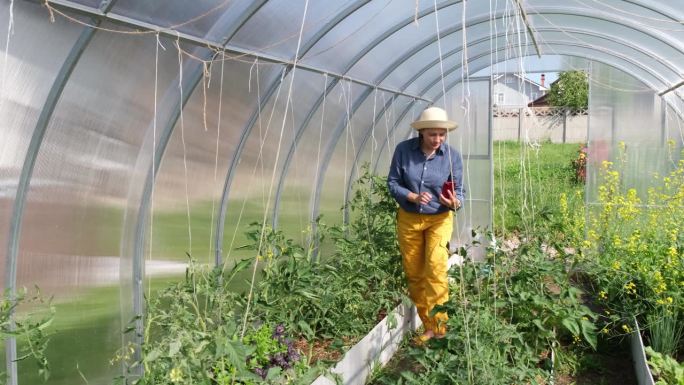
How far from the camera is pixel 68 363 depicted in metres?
2.92

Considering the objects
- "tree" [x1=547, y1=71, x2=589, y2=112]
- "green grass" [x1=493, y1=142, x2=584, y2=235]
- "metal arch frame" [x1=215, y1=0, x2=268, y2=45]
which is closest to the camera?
"metal arch frame" [x1=215, y1=0, x2=268, y2=45]

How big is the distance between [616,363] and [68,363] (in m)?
3.58

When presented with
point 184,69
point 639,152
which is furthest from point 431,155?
point 639,152

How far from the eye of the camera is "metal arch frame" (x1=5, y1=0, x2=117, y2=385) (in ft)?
8.35

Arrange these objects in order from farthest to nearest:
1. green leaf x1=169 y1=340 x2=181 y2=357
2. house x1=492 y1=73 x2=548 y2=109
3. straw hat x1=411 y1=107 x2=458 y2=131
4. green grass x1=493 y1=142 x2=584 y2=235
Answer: green grass x1=493 y1=142 x2=584 y2=235, house x1=492 y1=73 x2=548 y2=109, straw hat x1=411 y1=107 x2=458 y2=131, green leaf x1=169 y1=340 x2=181 y2=357

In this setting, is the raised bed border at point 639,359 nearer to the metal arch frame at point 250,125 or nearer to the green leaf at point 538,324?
the green leaf at point 538,324

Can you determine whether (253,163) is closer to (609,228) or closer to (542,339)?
(542,339)

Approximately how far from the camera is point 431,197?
3.97 meters

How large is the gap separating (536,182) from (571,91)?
12.2m

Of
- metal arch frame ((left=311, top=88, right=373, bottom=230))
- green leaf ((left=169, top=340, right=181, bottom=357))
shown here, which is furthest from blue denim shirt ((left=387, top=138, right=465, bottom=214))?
green leaf ((left=169, top=340, right=181, bottom=357))

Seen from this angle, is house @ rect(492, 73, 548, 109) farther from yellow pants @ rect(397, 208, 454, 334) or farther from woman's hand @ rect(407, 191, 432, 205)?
yellow pants @ rect(397, 208, 454, 334)

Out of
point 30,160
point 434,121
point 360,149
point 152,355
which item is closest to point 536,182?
point 360,149

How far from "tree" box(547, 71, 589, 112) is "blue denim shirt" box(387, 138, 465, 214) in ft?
54.6

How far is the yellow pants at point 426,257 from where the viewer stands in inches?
162
